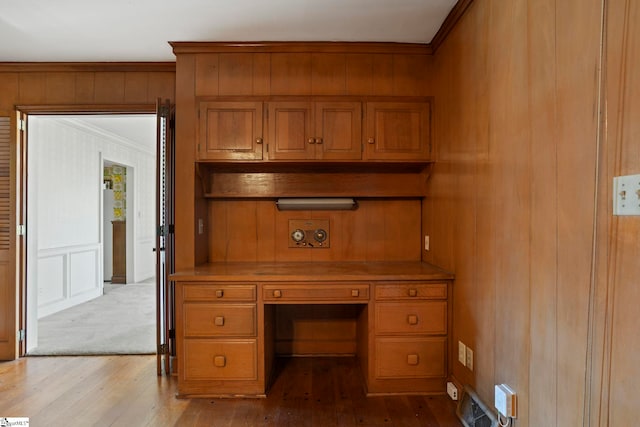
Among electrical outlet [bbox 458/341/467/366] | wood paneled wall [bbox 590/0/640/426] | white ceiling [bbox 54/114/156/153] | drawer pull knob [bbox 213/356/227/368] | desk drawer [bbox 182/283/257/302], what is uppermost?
white ceiling [bbox 54/114/156/153]

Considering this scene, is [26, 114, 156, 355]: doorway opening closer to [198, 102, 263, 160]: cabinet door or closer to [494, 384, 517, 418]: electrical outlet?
[198, 102, 263, 160]: cabinet door

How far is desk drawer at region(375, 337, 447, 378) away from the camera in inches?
89.0

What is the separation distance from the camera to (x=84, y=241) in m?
4.88

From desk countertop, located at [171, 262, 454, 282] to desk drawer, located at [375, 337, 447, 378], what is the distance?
43 cm

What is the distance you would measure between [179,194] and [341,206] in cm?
127

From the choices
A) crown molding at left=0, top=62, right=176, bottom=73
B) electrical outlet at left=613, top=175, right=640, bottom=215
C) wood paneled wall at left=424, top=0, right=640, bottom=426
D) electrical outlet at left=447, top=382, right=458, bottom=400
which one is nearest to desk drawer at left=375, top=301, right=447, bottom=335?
wood paneled wall at left=424, top=0, right=640, bottom=426

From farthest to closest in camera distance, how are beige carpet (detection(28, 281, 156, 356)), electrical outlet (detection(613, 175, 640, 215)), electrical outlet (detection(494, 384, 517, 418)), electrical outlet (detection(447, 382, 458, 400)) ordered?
beige carpet (detection(28, 281, 156, 356)) → electrical outlet (detection(447, 382, 458, 400)) → electrical outlet (detection(494, 384, 517, 418)) → electrical outlet (detection(613, 175, 640, 215))

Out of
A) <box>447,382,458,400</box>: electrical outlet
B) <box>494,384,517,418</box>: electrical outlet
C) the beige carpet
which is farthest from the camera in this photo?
the beige carpet

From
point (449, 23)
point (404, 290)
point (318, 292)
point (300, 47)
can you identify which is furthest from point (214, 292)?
point (449, 23)

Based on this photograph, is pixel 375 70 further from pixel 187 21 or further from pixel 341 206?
pixel 187 21

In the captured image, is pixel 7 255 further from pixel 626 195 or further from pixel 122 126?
pixel 626 195

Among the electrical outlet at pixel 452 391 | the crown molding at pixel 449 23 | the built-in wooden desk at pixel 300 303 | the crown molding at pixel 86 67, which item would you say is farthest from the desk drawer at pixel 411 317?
the crown molding at pixel 86 67

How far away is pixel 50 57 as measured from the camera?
279 centimetres

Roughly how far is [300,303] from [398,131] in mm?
1446
